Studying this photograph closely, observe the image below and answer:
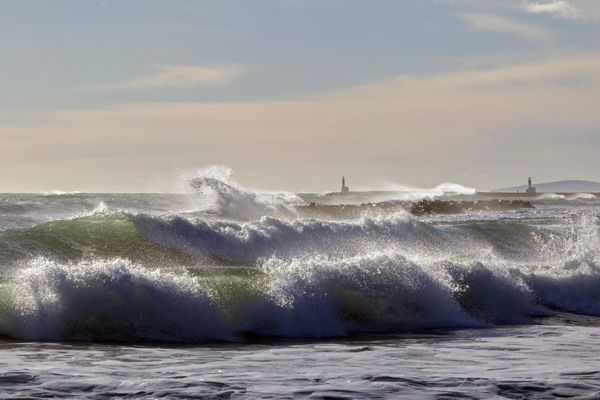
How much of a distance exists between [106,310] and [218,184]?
107 feet

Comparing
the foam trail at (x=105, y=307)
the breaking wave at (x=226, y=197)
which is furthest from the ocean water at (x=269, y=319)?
the breaking wave at (x=226, y=197)

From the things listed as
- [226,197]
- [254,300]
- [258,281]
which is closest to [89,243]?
[258,281]

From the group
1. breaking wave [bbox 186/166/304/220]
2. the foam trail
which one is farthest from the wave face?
breaking wave [bbox 186/166/304/220]

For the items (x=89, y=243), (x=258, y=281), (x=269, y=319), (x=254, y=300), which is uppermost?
(x=89, y=243)

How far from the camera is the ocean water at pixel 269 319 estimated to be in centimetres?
1021

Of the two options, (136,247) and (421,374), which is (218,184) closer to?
(136,247)

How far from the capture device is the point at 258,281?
52.2 feet

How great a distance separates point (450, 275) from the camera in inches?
736

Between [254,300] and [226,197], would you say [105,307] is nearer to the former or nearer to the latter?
[254,300]

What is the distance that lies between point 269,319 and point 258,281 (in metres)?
1.35

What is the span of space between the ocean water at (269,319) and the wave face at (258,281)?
30 mm

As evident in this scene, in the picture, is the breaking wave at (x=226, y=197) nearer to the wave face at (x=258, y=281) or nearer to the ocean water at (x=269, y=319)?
the wave face at (x=258, y=281)

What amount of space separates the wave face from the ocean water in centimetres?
3

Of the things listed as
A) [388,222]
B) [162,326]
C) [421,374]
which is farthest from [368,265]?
[388,222]
